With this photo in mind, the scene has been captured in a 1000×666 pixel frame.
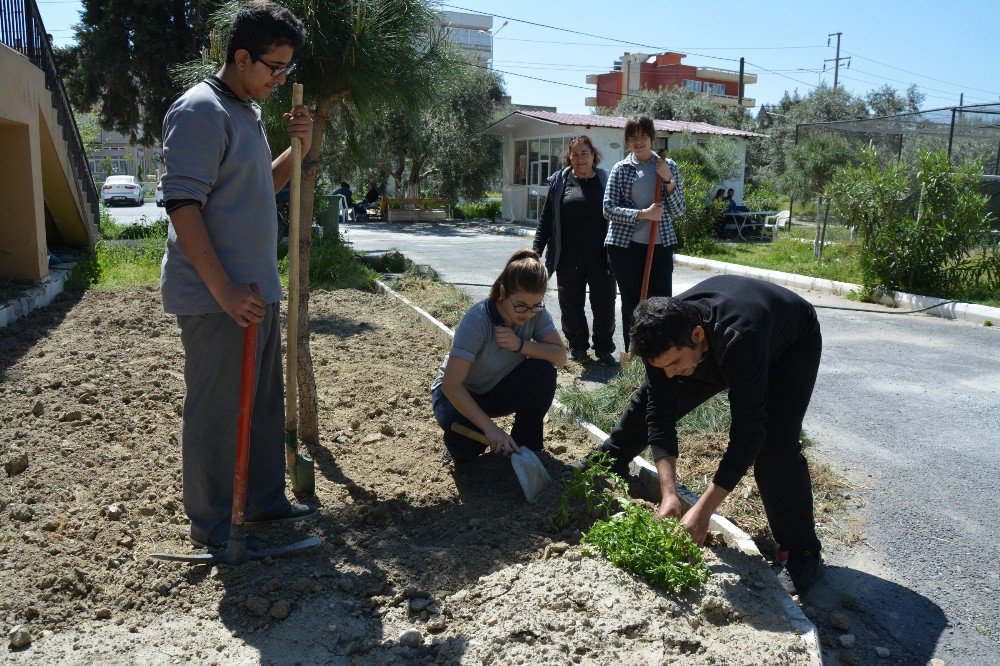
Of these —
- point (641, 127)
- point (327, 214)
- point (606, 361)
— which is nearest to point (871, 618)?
point (606, 361)

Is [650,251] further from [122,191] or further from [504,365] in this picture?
[122,191]

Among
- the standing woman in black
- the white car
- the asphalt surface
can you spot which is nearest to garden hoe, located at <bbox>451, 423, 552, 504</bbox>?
the standing woman in black

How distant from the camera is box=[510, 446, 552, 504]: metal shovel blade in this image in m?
3.48

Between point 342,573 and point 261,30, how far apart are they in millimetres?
1975

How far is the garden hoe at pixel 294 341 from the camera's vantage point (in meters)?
3.31

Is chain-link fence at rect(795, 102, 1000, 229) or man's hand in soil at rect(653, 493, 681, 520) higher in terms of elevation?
chain-link fence at rect(795, 102, 1000, 229)

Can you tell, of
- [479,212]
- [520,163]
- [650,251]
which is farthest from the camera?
[479,212]

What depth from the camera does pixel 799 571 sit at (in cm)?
314

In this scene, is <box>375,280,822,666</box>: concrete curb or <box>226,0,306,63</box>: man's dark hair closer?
<box>375,280,822,666</box>: concrete curb

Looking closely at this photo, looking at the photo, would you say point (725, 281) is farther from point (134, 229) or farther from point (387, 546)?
point (134, 229)

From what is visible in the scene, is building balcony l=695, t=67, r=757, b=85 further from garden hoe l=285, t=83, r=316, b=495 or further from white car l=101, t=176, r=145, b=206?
garden hoe l=285, t=83, r=316, b=495

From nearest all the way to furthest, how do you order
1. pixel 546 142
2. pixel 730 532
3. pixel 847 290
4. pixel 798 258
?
pixel 730 532 → pixel 847 290 → pixel 798 258 → pixel 546 142

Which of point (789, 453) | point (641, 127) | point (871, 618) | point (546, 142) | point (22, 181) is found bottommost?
→ point (871, 618)

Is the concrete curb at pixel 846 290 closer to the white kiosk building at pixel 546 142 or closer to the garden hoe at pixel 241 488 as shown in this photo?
the garden hoe at pixel 241 488
